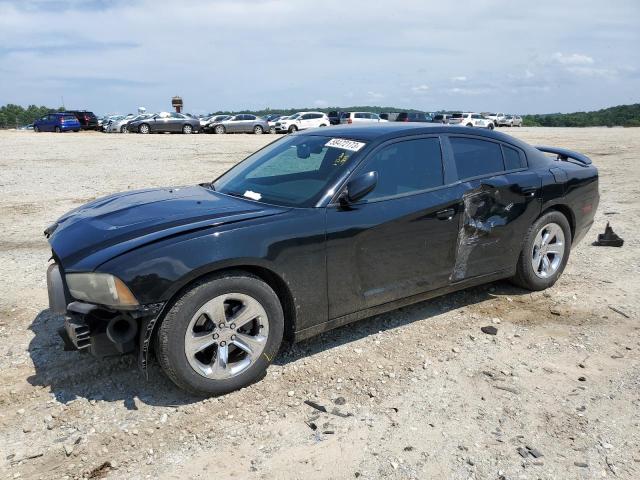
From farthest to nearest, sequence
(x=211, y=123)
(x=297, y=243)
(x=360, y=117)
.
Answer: (x=360, y=117), (x=211, y=123), (x=297, y=243)

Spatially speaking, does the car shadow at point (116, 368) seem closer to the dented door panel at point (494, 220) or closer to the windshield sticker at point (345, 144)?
the dented door panel at point (494, 220)

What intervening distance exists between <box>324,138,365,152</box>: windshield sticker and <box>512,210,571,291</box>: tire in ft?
6.18

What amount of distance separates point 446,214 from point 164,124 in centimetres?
3251

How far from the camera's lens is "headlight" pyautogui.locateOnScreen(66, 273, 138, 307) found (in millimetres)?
2924

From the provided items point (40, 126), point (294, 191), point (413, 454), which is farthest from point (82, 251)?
point (40, 126)

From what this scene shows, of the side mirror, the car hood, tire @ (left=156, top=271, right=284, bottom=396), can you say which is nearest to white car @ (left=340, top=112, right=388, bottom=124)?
the car hood

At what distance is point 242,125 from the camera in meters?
36.2

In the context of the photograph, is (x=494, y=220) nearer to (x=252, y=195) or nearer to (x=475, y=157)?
(x=475, y=157)

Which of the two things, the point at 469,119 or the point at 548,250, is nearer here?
the point at 548,250

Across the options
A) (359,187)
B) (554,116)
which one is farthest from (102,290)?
(554,116)

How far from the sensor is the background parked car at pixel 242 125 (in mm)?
35781

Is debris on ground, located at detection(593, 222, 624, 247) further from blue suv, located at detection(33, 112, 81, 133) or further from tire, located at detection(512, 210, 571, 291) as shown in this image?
blue suv, located at detection(33, 112, 81, 133)

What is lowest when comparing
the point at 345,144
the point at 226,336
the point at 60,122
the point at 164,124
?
the point at 226,336

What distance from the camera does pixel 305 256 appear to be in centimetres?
344
